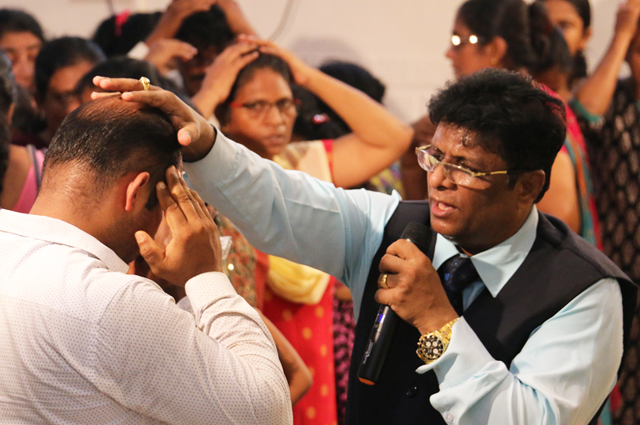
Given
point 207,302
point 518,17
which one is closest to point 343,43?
point 518,17

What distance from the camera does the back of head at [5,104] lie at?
1918 millimetres

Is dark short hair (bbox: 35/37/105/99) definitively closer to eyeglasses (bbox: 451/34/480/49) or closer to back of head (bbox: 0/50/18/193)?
back of head (bbox: 0/50/18/193)

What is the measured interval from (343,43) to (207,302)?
3069 millimetres

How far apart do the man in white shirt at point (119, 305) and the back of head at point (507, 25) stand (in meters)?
1.92

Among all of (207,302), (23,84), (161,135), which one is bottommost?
(23,84)

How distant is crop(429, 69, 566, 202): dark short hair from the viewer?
138cm

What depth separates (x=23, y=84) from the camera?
2891 mm

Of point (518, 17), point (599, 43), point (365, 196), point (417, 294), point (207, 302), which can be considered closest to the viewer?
point (207, 302)

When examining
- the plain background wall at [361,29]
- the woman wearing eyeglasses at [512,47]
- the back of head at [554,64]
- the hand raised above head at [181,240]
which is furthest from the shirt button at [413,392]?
the plain background wall at [361,29]

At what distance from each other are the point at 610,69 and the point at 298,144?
166 centimetres

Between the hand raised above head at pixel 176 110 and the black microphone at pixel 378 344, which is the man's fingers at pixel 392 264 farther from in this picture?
the hand raised above head at pixel 176 110

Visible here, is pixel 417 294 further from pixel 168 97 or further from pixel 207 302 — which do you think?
pixel 168 97

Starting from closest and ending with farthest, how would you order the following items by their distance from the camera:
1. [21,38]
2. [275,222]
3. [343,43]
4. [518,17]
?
1. [275,222]
2. [518,17]
3. [21,38]
4. [343,43]

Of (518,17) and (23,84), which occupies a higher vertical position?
(518,17)
